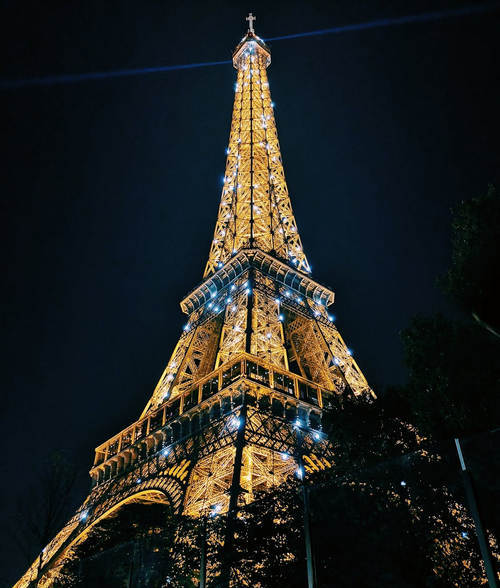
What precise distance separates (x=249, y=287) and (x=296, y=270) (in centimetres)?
494

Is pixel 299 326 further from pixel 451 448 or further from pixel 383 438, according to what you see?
pixel 451 448

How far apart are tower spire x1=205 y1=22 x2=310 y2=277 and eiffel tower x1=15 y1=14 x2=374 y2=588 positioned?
0.12 meters

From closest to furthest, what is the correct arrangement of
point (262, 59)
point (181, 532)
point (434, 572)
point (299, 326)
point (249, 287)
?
point (434, 572)
point (181, 532)
point (249, 287)
point (299, 326)
point (262, 59)

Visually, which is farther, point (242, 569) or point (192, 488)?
point (192, 488)

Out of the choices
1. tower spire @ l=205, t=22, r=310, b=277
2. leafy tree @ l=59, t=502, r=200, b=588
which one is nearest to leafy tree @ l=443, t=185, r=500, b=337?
leafy tree @ l=59, t=502, r=200, b=588

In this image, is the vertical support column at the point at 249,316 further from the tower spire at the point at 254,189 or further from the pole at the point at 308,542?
the pole at the point at 308,542

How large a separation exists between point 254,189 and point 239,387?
2180 centimetres

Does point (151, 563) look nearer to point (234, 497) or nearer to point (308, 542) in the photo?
point (234, 497)

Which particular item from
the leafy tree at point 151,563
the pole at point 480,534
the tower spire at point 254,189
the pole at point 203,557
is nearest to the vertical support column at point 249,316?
the tower spire at point 254,189

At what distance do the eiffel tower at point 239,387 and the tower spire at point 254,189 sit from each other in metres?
0.12

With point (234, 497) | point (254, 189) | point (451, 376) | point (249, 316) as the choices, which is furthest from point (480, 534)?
point (254, 189)

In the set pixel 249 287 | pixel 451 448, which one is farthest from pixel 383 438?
pixel 249 287

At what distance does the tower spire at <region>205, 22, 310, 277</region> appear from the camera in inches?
1427

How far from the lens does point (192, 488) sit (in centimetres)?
1981
